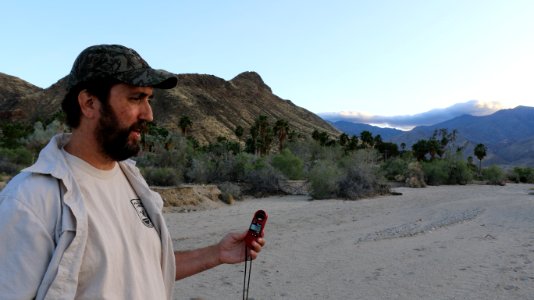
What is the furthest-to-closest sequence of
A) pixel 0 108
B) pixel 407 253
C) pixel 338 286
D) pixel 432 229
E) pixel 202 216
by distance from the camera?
pixel 0 108
pixel 202 216
pixel 432 229
pixel 407 253
pixel 338 286

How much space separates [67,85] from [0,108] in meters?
96.5

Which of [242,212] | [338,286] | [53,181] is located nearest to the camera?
[53,181]

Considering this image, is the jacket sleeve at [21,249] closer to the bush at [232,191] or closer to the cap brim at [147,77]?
the cap brim at [147,77]

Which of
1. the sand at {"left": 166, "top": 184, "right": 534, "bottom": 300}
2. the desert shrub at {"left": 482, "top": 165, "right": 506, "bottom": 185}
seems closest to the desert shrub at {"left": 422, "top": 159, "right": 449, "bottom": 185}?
the desert shrub at {"left": 482, "top": 165, "right": 506, "bottom": 185}

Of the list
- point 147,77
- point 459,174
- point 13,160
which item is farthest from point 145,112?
point 459,174

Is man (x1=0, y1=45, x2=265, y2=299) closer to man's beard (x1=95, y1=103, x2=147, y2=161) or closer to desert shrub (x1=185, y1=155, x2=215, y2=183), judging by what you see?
man's beard (x1=95, y1=103, x2=147, y2=161)

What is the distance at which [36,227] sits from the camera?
1.49 m

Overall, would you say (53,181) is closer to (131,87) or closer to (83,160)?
(83,160)

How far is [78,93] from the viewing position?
1860 mm

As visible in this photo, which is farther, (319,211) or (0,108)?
(0,108)

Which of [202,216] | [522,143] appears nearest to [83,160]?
[202,216]

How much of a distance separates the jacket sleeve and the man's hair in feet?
1.62

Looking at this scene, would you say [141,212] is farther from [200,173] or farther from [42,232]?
[200,173]

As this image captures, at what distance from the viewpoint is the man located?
1476mm
